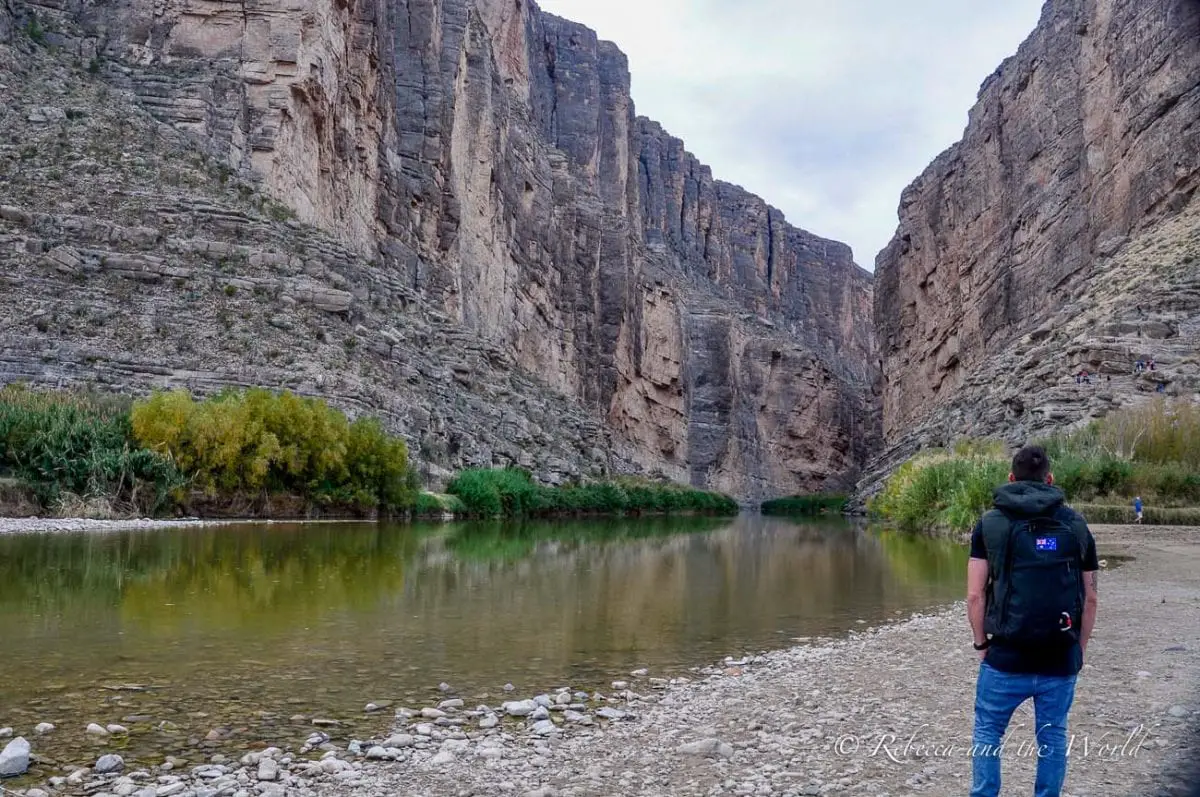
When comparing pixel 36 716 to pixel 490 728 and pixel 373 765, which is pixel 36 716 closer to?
pixel 373 765

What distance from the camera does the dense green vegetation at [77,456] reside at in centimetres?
2316

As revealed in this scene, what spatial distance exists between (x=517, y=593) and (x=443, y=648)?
4.36 meters

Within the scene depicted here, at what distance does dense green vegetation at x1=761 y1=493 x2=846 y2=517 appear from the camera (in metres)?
95.9

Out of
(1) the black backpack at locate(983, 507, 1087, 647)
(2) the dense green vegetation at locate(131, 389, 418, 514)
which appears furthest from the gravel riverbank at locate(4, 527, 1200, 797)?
(2) the dense green vegetation at locate(131, 389, 418, 514)

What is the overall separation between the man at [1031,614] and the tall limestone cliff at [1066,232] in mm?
33594


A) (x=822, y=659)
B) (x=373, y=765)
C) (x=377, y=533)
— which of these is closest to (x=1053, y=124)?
(x=377, y=533)

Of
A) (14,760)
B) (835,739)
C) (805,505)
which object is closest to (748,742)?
(835,739)

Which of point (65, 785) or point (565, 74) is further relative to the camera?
point (565, 74)

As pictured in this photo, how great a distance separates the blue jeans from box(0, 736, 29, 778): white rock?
4499mm

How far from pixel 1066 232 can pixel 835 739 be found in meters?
56.8

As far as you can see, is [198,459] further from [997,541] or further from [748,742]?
[997,541]

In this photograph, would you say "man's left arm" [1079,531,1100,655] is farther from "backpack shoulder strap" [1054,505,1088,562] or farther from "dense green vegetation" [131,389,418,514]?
"dense green vegetation" [131,389,418,514]

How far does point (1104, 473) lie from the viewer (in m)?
28.1

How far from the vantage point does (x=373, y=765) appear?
524 centimetres
